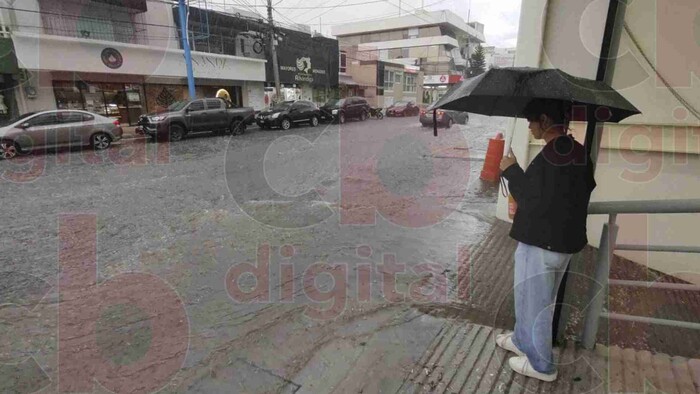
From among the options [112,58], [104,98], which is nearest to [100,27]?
[112,58]

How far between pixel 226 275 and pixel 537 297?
9.92 feet

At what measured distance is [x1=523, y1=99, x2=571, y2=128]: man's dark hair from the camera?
211 cm

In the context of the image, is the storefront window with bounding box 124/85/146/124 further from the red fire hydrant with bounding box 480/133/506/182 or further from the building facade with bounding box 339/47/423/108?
the red fire hydrant with bounding box 480/133/506/182

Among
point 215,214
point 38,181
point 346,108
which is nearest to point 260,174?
point 215,214

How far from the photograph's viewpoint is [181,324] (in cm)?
317

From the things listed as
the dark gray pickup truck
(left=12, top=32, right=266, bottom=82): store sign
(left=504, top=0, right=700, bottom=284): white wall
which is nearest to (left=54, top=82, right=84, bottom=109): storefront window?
(left=12, top=32, right=266, bottom=82): store sign

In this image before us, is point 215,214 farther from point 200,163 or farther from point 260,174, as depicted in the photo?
point 200,163

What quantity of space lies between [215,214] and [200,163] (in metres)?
4.68

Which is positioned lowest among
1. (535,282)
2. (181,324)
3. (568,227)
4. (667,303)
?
(667,303)

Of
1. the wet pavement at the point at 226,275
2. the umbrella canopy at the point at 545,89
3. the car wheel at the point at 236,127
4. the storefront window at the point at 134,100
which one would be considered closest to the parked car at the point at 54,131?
the wet pavement at the point at 226,275

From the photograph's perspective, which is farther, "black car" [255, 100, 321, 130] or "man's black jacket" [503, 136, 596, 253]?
"black car" [255, 100, 321, 130]

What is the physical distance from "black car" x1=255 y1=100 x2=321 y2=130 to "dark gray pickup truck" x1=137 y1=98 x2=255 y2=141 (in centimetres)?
83

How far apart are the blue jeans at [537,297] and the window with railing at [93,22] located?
2018 cm

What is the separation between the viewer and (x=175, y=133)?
47.6 ft
